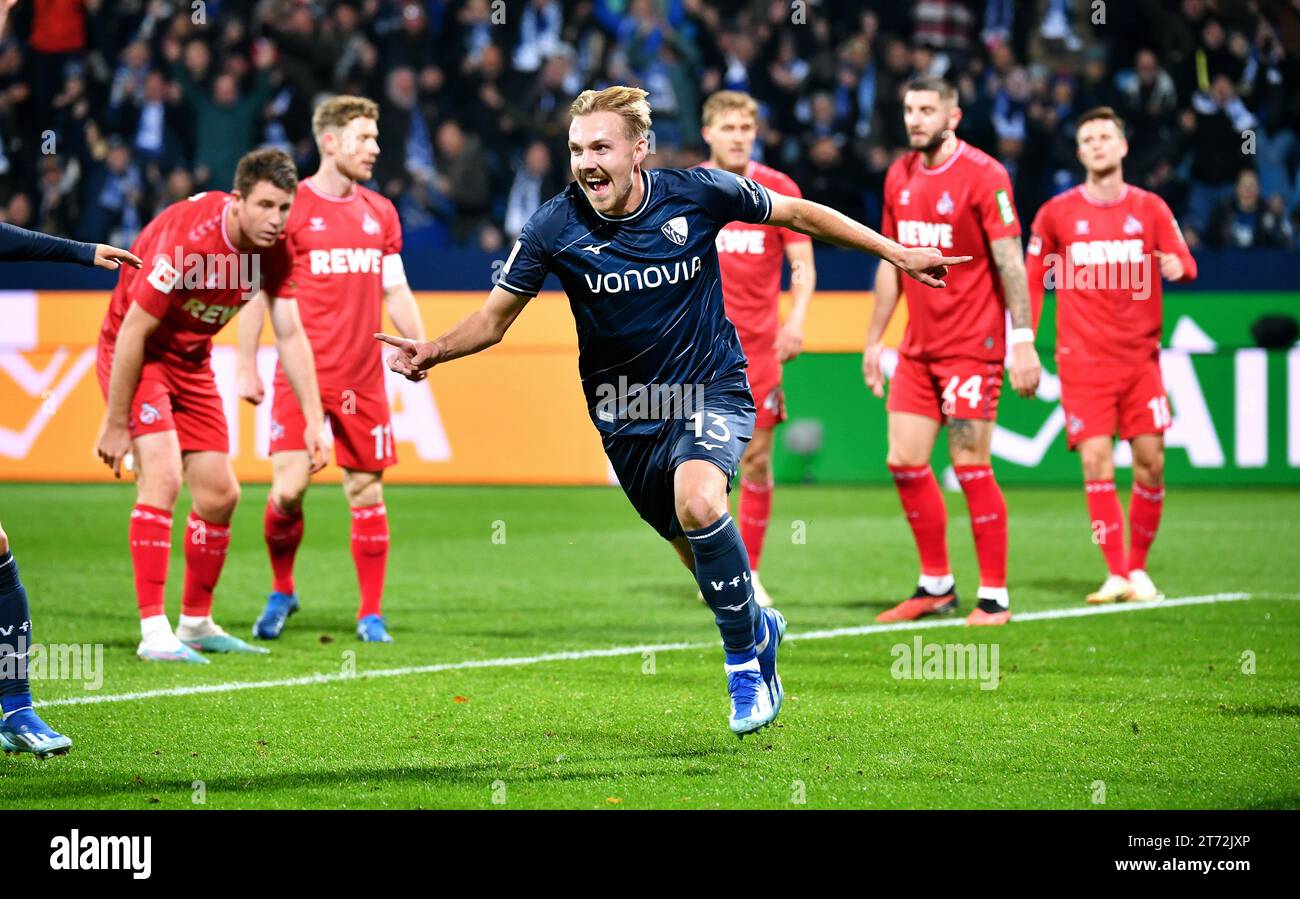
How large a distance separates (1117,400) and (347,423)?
415 cm

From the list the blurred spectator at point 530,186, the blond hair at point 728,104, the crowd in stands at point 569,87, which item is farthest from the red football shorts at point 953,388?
the blurred spectator at point 530,186

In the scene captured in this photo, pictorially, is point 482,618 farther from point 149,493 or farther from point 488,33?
point 488,33

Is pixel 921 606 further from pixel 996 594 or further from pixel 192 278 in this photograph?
pixel 192 278

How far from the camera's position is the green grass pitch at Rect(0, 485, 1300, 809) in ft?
16.8

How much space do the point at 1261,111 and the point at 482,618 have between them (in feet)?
36.9

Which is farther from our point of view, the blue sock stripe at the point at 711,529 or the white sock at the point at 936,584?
the white sock at the point at 936,584

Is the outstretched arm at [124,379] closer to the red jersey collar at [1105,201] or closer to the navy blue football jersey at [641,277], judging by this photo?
the navy blue football jersey at [641,277]

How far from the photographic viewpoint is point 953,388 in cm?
873

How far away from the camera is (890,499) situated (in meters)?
14.3

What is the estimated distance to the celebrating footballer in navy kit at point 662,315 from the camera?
18.4 feet

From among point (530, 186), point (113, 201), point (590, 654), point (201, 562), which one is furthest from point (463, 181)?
point (590, 654)

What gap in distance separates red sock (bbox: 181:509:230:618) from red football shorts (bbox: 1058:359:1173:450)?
451 centimetres

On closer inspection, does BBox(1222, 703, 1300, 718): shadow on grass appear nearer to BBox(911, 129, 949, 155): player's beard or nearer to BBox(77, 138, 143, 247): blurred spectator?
BBox(911, 129, 949, 155): player's beard

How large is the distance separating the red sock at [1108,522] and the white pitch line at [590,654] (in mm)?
376
